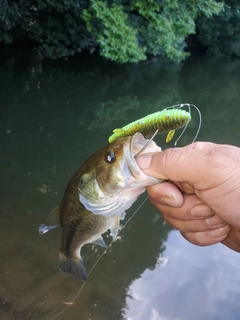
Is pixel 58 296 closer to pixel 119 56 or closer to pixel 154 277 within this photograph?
pixel 154 277

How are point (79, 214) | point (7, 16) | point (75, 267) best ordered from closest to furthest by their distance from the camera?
point (79, 214)
point (75, 267)
point (7, 16)

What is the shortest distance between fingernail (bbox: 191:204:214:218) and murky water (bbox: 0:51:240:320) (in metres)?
2.22

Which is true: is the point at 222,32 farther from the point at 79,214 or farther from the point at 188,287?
the point at 79,214

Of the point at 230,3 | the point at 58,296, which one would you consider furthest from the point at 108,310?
the point at 230,3

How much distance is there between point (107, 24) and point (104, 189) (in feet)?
42.5

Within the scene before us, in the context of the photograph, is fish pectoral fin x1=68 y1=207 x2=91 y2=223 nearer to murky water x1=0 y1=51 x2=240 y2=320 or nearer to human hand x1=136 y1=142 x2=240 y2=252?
human hand x1=136 y1=142 x2=240 y2=252

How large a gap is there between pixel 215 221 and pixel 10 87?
11.0m

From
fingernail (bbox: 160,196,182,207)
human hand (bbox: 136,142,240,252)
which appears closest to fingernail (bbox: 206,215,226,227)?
human hand (bbox: 136,142,240,252)

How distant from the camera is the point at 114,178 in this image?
2033 millimetres

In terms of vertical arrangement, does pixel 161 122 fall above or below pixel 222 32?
above

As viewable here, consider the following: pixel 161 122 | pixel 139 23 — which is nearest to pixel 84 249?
pixel 161 122

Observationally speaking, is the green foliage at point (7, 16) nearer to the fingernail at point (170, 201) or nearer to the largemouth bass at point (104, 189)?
the largemouth bass at point (104, 189)

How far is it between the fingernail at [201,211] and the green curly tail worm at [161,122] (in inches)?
23.4

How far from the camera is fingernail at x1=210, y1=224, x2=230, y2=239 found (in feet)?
7.94
